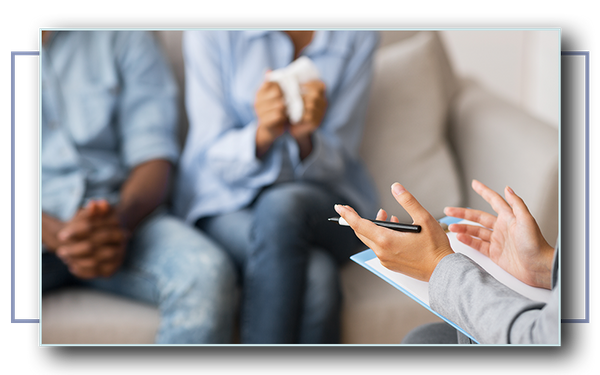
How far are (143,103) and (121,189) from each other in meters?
0.13

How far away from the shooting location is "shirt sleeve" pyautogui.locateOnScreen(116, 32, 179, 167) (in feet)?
1.98

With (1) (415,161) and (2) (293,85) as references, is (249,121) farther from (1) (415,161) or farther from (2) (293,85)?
(1) (415,161)

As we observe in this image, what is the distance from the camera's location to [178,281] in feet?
1.66

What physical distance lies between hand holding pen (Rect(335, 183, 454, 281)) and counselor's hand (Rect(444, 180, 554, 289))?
56 mm

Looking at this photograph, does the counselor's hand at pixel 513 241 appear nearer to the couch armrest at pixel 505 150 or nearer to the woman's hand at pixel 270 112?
the couch armrest at pixel 505 150

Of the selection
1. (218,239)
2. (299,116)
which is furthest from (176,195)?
(299,116)

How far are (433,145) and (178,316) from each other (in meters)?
0.42

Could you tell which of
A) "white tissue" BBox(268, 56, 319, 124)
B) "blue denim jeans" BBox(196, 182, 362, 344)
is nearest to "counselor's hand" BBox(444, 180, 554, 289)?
"blue denim jeans" BBox(196, 182, 362, 344)

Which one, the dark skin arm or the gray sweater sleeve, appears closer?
the gray sweater sleeve

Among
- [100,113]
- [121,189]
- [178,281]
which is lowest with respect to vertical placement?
[178,281]

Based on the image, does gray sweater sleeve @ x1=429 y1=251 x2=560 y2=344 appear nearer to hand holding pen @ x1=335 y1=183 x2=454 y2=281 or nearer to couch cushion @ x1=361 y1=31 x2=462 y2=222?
hand holding pen @ x1=335 y1=183 x2=454 y2=281
